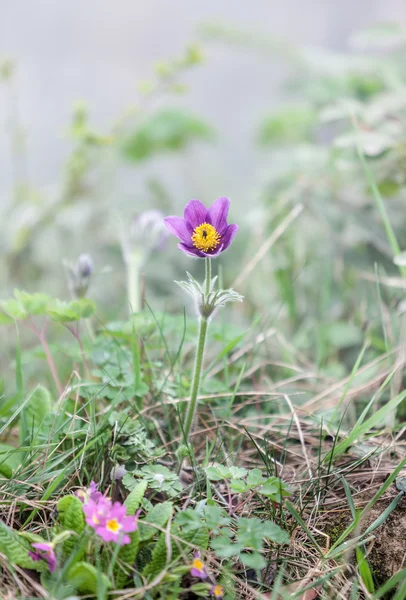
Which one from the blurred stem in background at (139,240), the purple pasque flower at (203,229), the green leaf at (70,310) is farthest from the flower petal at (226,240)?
the blurred stem in background at (139,240)

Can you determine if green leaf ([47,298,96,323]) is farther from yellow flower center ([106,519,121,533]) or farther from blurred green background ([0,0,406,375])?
yellow flower center ([106,519,121,533])

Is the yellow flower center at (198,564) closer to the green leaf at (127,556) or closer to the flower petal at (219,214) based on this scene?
the green leaf at (127,556)

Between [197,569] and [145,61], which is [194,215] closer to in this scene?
[197,569]

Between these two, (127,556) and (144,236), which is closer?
(127,556)

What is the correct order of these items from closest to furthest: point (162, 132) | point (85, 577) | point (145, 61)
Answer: point (85, 577), point (162, 132), point (145, 61)

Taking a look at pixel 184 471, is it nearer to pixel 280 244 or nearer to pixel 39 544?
pixel 39 544

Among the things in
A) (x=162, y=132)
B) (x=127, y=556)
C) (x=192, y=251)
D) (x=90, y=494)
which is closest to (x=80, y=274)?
(x=192, y=251)
